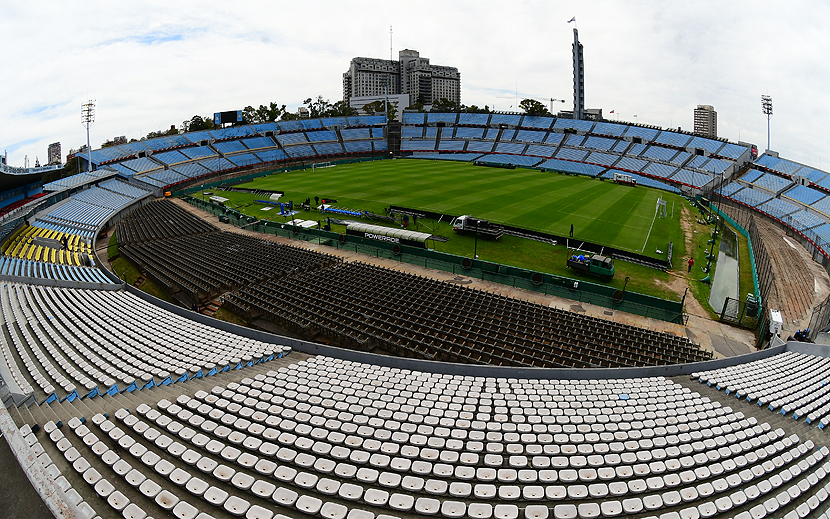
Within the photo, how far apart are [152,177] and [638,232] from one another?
73705 mm

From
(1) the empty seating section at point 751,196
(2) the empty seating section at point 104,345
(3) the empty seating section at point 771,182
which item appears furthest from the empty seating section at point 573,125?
(2) the empty seating section at point 104,345

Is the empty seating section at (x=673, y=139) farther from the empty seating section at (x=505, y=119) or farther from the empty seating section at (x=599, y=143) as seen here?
the empty seating section at (x=505, y=119)

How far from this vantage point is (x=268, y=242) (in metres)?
37.6

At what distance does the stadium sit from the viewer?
9.51 meters

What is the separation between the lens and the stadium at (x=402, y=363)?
9.51 metres

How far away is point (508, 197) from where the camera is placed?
5631 cm

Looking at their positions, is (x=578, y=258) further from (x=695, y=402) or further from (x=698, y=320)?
(x=695, y=402)

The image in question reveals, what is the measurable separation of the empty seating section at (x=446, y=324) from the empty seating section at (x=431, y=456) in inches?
232

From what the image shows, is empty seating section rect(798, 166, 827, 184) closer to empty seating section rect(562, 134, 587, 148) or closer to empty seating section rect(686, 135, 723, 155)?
empty seating section rect(686, 135, 723, 155)

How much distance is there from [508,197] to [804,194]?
132ft

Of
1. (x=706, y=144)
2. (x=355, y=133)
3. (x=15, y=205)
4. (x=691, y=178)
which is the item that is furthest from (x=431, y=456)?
(x=355, y=133)

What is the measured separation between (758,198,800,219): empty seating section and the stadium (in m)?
0.34

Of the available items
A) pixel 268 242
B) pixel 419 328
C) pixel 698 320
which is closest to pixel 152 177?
pixel 268 242

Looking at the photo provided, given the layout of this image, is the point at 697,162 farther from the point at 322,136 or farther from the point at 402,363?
the point at 402,363
